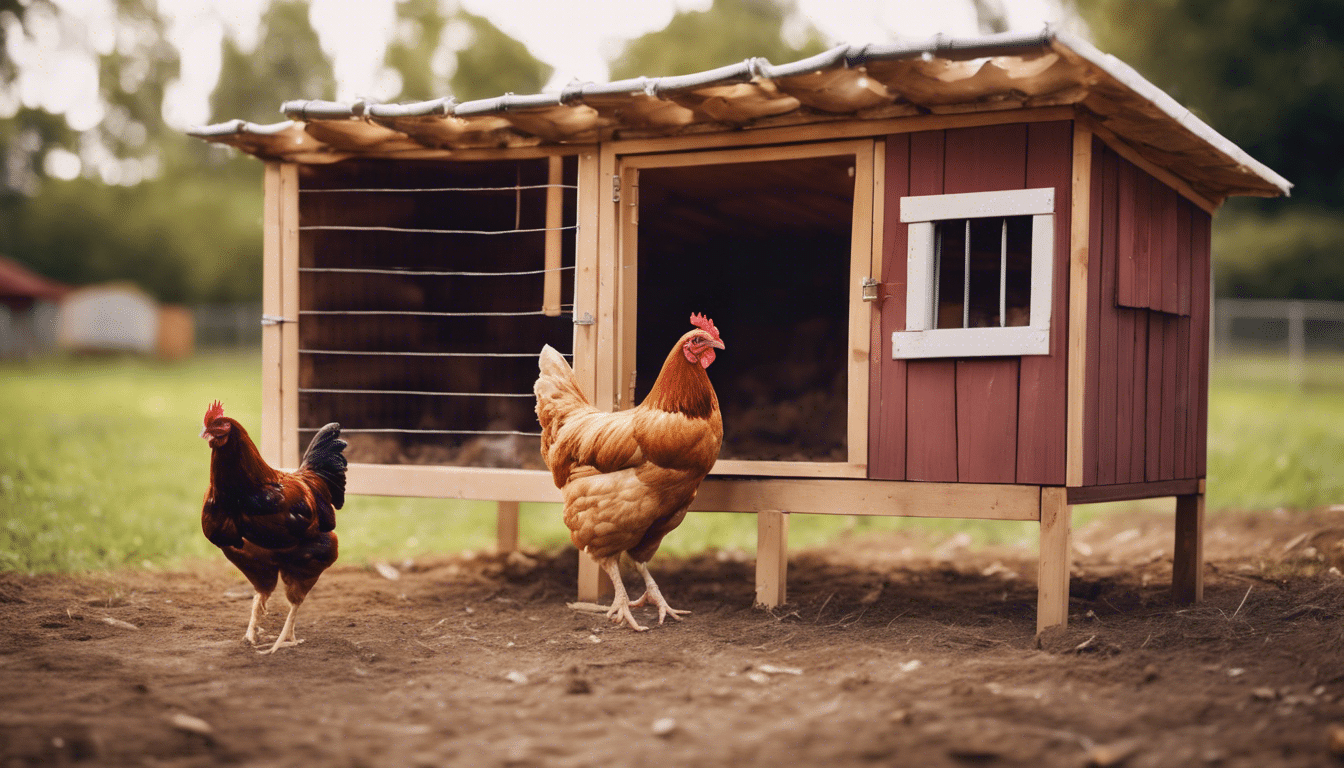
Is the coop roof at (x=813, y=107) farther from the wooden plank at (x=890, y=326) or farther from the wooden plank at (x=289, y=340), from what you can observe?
the wooden plank at (x=289, y=340)

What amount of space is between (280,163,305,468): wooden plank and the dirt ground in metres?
0.92

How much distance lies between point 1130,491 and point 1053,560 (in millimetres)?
938

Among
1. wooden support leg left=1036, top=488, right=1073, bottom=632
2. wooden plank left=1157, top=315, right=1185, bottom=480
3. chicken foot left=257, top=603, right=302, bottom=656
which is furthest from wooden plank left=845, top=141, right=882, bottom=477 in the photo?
chicken foot left=257, top=603, right=302, bottom=656

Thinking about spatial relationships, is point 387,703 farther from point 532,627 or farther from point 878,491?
point 878,491

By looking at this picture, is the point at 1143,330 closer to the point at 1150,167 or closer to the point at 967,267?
the point at 1150,167

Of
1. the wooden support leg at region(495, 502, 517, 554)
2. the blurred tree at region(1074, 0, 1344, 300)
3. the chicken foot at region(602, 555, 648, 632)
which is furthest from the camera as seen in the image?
the blurred tree at region(1074, 0, 1344, 300)

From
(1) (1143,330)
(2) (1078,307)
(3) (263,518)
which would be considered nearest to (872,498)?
(2) (1078,307)

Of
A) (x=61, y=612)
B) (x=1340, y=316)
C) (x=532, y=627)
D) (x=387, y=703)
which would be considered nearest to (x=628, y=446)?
(x=532, y=627)

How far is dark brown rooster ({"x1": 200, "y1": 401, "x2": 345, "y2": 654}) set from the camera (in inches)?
180

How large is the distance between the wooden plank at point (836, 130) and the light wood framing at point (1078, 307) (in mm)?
250

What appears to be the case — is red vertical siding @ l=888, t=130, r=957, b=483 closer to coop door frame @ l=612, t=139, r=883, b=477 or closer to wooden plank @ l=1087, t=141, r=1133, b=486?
coop door frame @ l=612, t=139, r=883, b=477

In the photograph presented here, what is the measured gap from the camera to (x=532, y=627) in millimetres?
5340

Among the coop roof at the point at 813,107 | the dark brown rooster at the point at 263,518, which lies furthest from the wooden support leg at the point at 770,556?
the dark brown rooster at the point at 263,518

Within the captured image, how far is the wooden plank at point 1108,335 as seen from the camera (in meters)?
5.09
